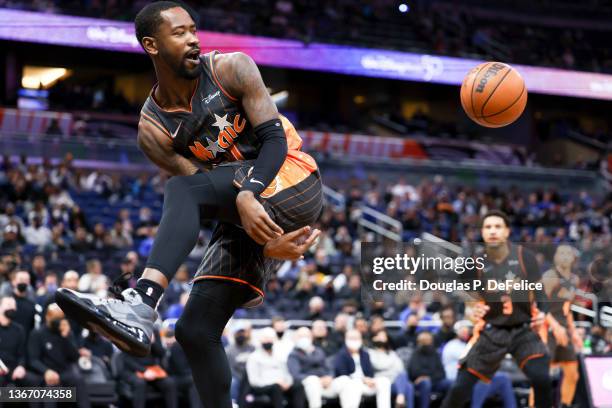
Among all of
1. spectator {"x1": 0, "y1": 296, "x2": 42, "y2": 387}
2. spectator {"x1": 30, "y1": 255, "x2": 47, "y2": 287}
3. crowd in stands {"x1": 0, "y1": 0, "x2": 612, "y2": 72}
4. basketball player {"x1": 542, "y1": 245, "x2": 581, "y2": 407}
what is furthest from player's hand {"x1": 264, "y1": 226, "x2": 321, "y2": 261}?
crowd in stands {"x1": 0, "y1": 0, "x2": 612, "y2": 72}

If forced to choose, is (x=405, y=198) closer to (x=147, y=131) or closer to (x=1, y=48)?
(x=1, y=48)

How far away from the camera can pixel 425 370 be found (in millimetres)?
11891

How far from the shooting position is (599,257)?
9031mm

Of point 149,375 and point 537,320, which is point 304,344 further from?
point 537,320

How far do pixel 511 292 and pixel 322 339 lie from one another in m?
4.75

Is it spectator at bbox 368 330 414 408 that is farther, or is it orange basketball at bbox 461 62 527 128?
spectator at bbox 368 330 414 408

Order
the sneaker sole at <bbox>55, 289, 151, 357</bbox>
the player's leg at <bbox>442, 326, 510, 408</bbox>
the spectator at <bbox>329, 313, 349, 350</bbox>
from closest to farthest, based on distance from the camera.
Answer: the sneaker sole at <bbox>55, 289, 151, 357</bbox>
the player's leg at <bbox>442, 326, 510, 408</bbox>
the spectator at <bbox>329, 313, 349, 350</bbox>

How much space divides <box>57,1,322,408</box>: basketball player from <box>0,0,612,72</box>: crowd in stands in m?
18.8

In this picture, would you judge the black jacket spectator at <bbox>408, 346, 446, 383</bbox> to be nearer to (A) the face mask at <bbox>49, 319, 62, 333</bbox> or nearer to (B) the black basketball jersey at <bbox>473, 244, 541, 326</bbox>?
(B) the black basketball jersey at <bbox>473, 244, 541, 326</bbox>

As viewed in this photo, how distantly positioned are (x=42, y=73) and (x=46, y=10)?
15.1ft

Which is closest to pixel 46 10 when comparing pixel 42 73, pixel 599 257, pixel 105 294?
pixel 42 73

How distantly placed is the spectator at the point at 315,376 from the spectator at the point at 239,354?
1.86 ft

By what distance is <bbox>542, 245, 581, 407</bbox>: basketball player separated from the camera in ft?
28.1

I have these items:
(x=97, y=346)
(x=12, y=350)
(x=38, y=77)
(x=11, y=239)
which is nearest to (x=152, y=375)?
(x=97, y=346)
